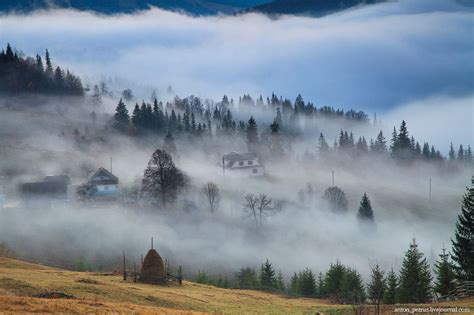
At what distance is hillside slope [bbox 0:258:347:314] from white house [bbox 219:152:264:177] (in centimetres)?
9693

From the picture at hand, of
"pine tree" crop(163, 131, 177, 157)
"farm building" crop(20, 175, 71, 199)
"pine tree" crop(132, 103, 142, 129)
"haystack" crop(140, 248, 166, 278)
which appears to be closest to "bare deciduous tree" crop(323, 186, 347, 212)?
"pine tree" crop(163, 131, 177, 157)

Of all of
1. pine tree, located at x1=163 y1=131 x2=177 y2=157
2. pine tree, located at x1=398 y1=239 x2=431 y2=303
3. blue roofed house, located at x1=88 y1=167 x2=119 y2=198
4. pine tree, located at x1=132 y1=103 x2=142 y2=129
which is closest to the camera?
pine tree, located at x1=398 y1=239 x2=431 y2=303

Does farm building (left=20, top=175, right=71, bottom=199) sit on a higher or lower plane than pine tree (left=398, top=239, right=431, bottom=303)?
higher

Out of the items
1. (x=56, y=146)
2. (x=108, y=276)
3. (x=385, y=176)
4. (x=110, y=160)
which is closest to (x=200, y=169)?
(x=110, y=160)

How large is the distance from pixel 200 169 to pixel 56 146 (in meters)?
40.5

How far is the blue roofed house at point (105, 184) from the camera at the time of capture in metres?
118

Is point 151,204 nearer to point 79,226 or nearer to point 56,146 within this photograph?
point 79,226

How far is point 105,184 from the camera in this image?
119188 millimetres

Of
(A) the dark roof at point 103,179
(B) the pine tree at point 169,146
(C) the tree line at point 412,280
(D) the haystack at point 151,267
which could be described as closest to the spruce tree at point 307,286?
(C) the tree line at point 412,280

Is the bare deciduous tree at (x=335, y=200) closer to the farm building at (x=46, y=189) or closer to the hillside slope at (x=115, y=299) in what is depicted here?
the farm building at (x=46, y=189)

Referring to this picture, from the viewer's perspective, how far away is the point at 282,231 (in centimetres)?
10731

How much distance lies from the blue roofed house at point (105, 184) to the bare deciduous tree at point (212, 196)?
60.6 ft

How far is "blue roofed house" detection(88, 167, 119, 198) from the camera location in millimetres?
117562

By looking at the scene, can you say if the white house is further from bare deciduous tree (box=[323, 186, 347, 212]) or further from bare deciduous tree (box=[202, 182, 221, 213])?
bare deciduous tree (box=[202, 182, 221, 213])
